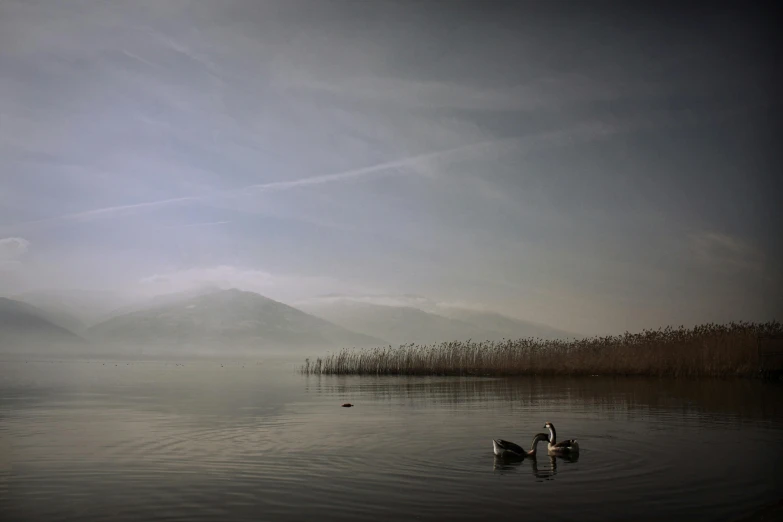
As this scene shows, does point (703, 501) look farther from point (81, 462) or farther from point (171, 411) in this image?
point (171, 411)

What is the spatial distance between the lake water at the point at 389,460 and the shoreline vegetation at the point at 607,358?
8805mm

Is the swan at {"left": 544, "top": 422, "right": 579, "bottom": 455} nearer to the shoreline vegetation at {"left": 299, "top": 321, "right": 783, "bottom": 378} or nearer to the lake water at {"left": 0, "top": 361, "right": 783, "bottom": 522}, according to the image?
the lake water at {"left": 0, "top": 361, "right": 783, "bottom": 522}

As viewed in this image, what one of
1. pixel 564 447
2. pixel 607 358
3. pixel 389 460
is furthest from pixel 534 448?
pixel 607 358

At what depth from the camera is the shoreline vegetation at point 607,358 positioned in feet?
97.1

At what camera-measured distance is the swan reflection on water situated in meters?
9.58

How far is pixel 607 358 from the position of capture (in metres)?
33.3

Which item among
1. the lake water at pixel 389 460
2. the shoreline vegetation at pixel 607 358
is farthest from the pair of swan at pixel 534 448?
the shoreline vegetation at pixel 607 358

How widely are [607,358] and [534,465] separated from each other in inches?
972

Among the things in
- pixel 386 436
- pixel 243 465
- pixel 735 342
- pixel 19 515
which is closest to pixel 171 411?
pixel 386 436

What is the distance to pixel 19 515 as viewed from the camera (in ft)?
24.4

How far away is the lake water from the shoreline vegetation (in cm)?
880

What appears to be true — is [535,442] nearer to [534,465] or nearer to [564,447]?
[564,447]

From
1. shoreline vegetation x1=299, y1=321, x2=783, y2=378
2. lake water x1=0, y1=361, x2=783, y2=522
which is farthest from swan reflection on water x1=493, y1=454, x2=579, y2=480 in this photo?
shoreline vegetation x1=299, y1=321, x2=783, y2=378

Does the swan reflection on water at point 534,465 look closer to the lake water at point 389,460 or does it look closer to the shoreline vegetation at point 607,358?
the lake water at point 389,460
